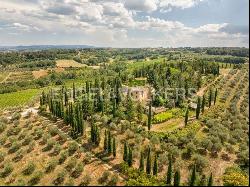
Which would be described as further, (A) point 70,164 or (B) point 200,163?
(B) point 200,163

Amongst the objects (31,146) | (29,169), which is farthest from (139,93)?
(29,169)

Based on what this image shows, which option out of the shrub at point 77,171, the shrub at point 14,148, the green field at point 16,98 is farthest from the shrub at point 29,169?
the green field at point 16,98

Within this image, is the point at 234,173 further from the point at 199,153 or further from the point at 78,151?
the point at 78,151

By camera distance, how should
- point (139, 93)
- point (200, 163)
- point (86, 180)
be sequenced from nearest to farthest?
point (86, 180)
point (200, 163)
point (139, 93)

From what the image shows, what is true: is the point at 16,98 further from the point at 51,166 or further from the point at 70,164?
the point at 70,164

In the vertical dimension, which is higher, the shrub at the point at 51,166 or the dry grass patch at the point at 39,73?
the dry grass patch at the point at 39,73

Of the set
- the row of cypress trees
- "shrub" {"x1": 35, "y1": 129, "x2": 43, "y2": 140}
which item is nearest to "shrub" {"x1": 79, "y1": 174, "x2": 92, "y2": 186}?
the row of cypress trees

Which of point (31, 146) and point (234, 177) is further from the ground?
point (234, 177)

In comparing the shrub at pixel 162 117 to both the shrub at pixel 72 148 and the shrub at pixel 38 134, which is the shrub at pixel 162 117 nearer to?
the shrub at pixel 72 148

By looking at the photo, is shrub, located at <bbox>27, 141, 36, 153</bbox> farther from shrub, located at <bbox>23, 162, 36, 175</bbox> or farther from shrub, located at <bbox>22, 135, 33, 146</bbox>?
shrub, located at <bbox>23, 162, 36, 175</bbox>

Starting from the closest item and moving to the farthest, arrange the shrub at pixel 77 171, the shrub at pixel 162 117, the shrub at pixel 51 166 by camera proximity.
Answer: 1. the shrub at pixel 77 171
2. the shrub at pixel 51 166
3. the shrub at pixel 162 117
